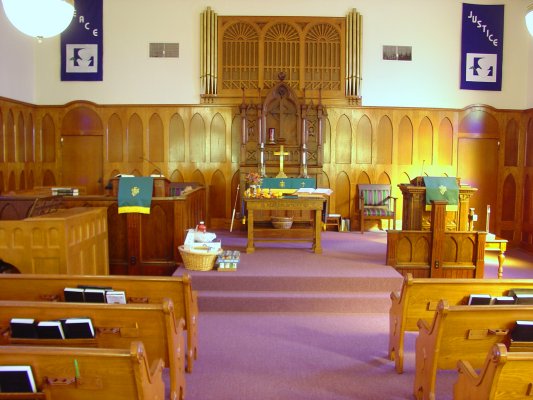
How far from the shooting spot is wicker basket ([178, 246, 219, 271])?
20.1ft

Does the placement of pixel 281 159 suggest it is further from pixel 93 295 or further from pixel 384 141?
pixel 93 295

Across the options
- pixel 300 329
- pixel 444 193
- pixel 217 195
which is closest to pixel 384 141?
pixel 217 195

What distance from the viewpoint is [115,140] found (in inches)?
408

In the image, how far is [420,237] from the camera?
6.46 metres

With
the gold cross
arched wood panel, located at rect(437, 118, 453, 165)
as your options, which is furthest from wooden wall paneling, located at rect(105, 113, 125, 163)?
arched wood panel, located at rect(437, 118, 453, 165)

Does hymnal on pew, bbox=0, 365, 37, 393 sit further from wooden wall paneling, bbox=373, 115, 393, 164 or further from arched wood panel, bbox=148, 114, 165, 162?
wooden wall paneling, bbox=373, 115, 393, 164

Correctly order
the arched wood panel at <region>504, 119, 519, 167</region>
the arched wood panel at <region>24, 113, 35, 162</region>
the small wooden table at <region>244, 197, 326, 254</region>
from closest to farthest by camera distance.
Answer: the small wooden table at <region>244, 197, 326, 254</region>, the arched wood panel at <region>24, 113, 35, 162</region>, the arched wood panel at <region>504, 119, 519, 167</region>

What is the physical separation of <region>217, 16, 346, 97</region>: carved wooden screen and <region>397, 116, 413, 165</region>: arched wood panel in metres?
1.42

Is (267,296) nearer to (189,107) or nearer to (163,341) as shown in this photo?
(163,341)

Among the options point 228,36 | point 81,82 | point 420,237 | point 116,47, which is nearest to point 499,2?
point 228,36

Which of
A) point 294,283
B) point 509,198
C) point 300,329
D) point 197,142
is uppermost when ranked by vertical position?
point 197,142

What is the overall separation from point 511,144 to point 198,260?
7.30m

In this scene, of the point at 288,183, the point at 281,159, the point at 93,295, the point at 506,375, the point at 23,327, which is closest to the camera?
the point at 506,375

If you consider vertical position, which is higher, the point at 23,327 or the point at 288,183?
the point at 288,183
